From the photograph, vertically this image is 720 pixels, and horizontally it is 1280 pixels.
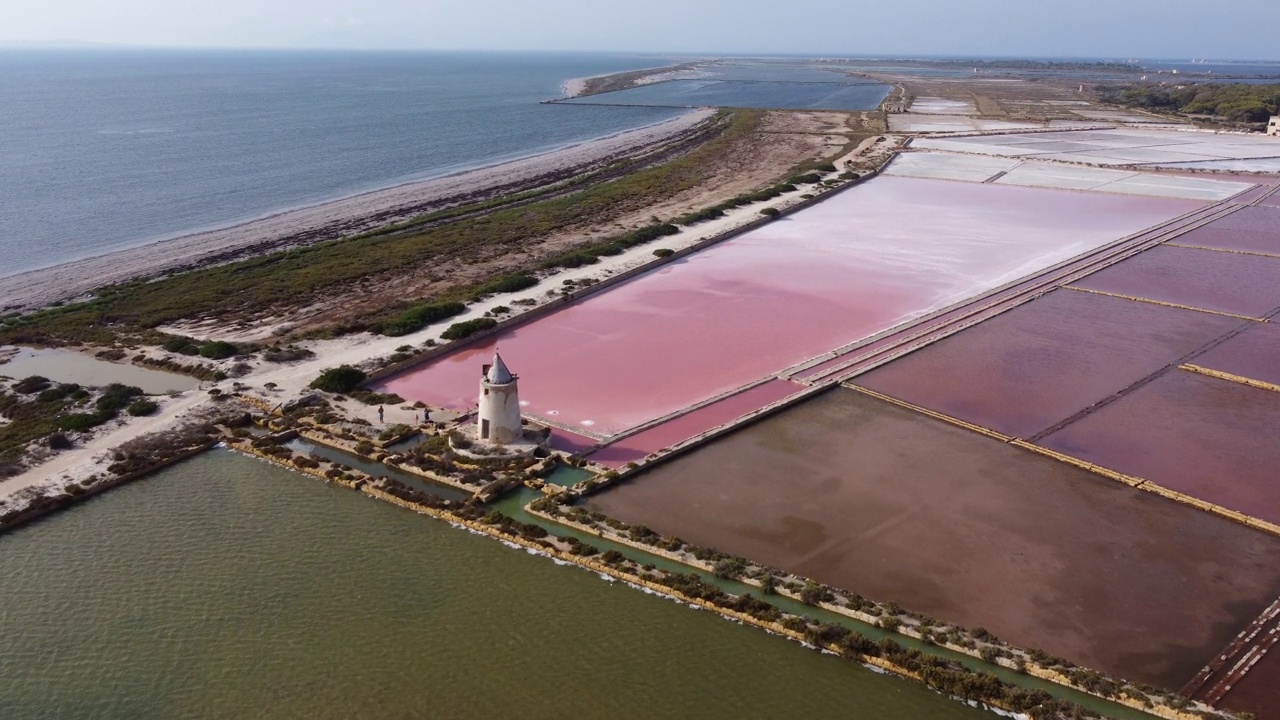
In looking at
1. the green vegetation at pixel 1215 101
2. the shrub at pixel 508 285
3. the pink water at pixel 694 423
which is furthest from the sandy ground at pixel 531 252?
the green vegetation at pixel 1215 101

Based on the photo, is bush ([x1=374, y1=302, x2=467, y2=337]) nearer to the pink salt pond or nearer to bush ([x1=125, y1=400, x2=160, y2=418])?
the pink salt pond

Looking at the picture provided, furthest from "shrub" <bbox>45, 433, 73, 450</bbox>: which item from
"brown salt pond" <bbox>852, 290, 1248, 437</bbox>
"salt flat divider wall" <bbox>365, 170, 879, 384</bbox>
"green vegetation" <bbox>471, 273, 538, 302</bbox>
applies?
"brown salt pond" <bbox>852, 290, 1248, 437</bbox>

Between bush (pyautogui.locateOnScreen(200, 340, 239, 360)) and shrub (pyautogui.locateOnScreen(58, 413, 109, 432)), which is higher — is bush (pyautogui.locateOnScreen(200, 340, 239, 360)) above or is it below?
above

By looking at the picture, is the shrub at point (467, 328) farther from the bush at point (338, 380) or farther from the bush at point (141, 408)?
the bush at point (141, 408)

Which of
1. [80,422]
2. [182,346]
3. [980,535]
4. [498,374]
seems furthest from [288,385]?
[980,535]

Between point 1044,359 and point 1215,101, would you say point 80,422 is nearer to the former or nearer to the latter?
point 1044,359

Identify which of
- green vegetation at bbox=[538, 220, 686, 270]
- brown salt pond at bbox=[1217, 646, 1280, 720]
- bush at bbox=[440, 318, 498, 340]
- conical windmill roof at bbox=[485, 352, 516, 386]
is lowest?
brown salt pond at bbox=[1217, 646, 1280, 720]

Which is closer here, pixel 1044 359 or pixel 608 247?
pixel 1044 359
